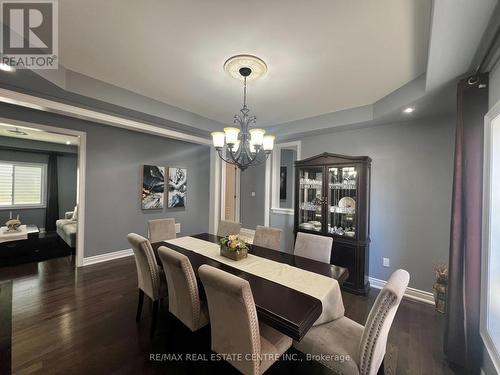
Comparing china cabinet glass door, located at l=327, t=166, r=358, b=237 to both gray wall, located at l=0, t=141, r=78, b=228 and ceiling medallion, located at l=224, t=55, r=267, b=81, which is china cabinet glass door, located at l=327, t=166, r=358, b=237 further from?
gray wall, located at l=0, t=141, r=78, b=228

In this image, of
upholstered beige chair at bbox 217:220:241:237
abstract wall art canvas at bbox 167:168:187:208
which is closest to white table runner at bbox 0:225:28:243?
abstract wall art canvas at bbox 167:168:187:208

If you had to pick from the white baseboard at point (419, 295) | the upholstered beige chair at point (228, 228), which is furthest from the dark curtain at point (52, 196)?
the white baseboard at point (419, 295)

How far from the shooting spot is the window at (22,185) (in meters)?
5.60

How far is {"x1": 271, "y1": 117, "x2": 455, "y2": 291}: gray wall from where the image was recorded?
108 inches

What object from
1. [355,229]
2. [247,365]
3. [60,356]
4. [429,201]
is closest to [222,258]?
[247,365]

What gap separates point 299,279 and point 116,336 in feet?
5.87

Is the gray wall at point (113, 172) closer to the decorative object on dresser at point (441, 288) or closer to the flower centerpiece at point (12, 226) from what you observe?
the flower centerpiece at point (12, 226)

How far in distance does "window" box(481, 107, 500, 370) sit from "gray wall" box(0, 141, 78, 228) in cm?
851

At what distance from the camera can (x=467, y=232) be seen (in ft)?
5.78

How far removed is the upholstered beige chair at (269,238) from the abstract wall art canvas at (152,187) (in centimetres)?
265

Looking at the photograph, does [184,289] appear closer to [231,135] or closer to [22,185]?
[231,135]

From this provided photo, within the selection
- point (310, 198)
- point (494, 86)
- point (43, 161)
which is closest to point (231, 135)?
point (310, 198)

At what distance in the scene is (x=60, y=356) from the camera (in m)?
1.75

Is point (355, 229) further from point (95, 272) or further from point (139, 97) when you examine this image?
point (95, 272)
